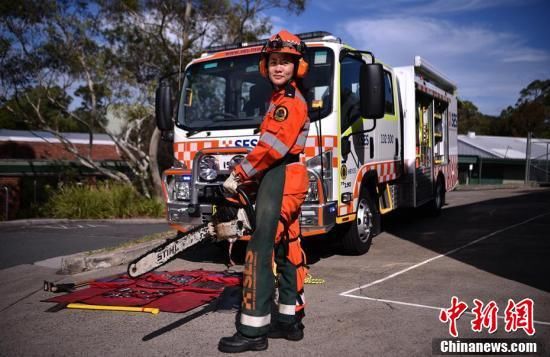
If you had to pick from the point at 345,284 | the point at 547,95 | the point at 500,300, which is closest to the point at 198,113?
the point at 345,284

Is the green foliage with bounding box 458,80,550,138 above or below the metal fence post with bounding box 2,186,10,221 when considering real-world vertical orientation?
above

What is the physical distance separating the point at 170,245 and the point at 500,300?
3064 mm

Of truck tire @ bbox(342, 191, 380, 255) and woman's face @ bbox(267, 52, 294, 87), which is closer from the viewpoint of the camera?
woman's face @ bbox(267, 52, 294, 87)

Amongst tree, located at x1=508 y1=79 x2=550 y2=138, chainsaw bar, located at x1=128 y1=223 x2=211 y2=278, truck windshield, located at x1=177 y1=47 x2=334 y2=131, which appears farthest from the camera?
tree, located at x1=508 y1=79 x2=550 y2=138

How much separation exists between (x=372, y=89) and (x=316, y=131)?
81 centimetres

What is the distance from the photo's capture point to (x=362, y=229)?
298 inches

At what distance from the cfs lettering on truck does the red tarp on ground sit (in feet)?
2.98

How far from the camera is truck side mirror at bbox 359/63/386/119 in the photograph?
639 centimetres

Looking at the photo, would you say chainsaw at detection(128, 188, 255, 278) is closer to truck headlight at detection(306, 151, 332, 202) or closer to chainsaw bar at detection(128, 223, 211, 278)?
chainsaw bar at detection(128, 223, 211, 278)

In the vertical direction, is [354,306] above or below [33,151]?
below

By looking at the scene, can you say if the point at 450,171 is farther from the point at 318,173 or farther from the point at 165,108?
the point at 165,108

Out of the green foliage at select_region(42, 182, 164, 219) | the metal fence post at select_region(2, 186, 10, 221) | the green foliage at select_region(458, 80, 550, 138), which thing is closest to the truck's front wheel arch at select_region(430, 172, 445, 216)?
the green foliage at select_region(42, 182, 164, 219)

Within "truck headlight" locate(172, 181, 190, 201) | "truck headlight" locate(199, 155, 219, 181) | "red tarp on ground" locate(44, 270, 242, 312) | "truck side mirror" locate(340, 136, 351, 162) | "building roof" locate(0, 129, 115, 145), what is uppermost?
"building roof" locate(0, 129, 115, 145)

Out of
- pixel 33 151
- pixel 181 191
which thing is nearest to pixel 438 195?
pixel 181 191
